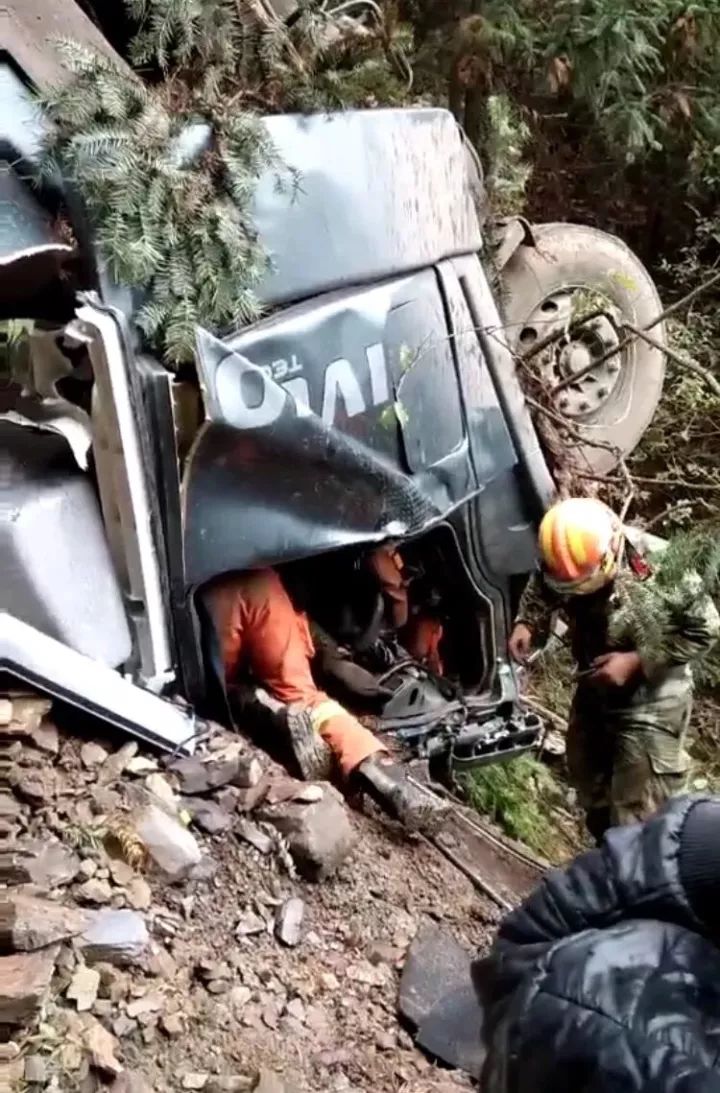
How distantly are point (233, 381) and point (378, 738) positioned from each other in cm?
134

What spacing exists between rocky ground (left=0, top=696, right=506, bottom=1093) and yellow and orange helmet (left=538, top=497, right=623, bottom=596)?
967mm

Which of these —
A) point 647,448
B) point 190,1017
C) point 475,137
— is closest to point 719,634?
point 190,1017

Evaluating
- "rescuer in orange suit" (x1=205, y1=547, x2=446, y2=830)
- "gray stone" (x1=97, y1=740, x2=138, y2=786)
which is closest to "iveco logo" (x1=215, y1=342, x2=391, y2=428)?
"rescuer in orange suit" (x1=205, y1=547, x2=446, y2=830)

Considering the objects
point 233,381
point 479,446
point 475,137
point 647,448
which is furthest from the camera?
point 647,448

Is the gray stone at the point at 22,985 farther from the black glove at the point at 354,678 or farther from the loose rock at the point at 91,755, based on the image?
the black glove at the point at 354,678

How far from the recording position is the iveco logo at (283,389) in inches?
124

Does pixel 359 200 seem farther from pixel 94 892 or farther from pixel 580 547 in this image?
pixel 94 892

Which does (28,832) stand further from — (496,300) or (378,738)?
(496,300)

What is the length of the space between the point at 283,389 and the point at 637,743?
1.53 meters

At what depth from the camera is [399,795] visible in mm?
3584

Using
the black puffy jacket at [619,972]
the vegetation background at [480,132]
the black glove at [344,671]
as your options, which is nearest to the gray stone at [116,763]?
the vegetation background at [480,132]

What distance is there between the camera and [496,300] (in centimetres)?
441

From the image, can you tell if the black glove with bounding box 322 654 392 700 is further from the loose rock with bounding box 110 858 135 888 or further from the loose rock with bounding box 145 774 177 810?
the loose rock with bounding box 110 858 135 888

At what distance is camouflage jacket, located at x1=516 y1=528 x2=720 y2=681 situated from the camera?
347cm
